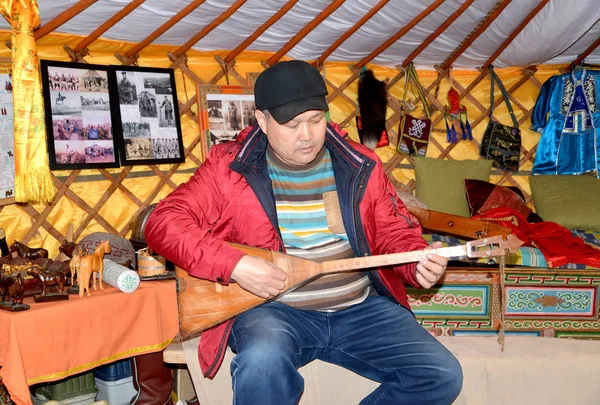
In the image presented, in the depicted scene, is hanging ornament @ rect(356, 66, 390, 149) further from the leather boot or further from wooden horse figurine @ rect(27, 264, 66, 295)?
wooden horse figurine @ rect(27, 264, 66, 295)

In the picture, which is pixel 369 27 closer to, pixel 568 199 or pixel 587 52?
pixel 587 52

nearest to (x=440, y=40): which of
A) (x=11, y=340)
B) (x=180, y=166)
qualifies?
(x=180, y=166)

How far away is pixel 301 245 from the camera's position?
6.32ft

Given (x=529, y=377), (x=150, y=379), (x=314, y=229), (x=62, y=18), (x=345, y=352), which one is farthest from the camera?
(x=62, y=18)

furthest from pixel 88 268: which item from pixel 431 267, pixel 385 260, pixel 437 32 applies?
pixel 437 32

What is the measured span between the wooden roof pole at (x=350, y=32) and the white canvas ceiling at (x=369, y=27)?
0.07ft

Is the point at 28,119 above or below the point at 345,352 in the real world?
above

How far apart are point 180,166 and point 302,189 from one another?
1891 millimetres

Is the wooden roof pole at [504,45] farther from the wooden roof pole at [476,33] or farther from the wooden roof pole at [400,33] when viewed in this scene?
the wooden roof pole at [400,33]

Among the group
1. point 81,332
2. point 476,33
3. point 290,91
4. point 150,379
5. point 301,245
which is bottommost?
point 150,379

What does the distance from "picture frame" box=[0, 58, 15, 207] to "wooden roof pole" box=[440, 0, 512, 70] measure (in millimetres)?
2523

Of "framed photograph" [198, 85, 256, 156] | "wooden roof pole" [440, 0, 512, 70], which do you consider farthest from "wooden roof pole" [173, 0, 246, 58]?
"wooden roof pole" [440, 0, 512, 70]

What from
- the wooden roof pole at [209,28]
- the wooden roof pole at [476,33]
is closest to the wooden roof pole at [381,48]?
the wooden roof pole at [476,33]

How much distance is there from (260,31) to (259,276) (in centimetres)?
208
